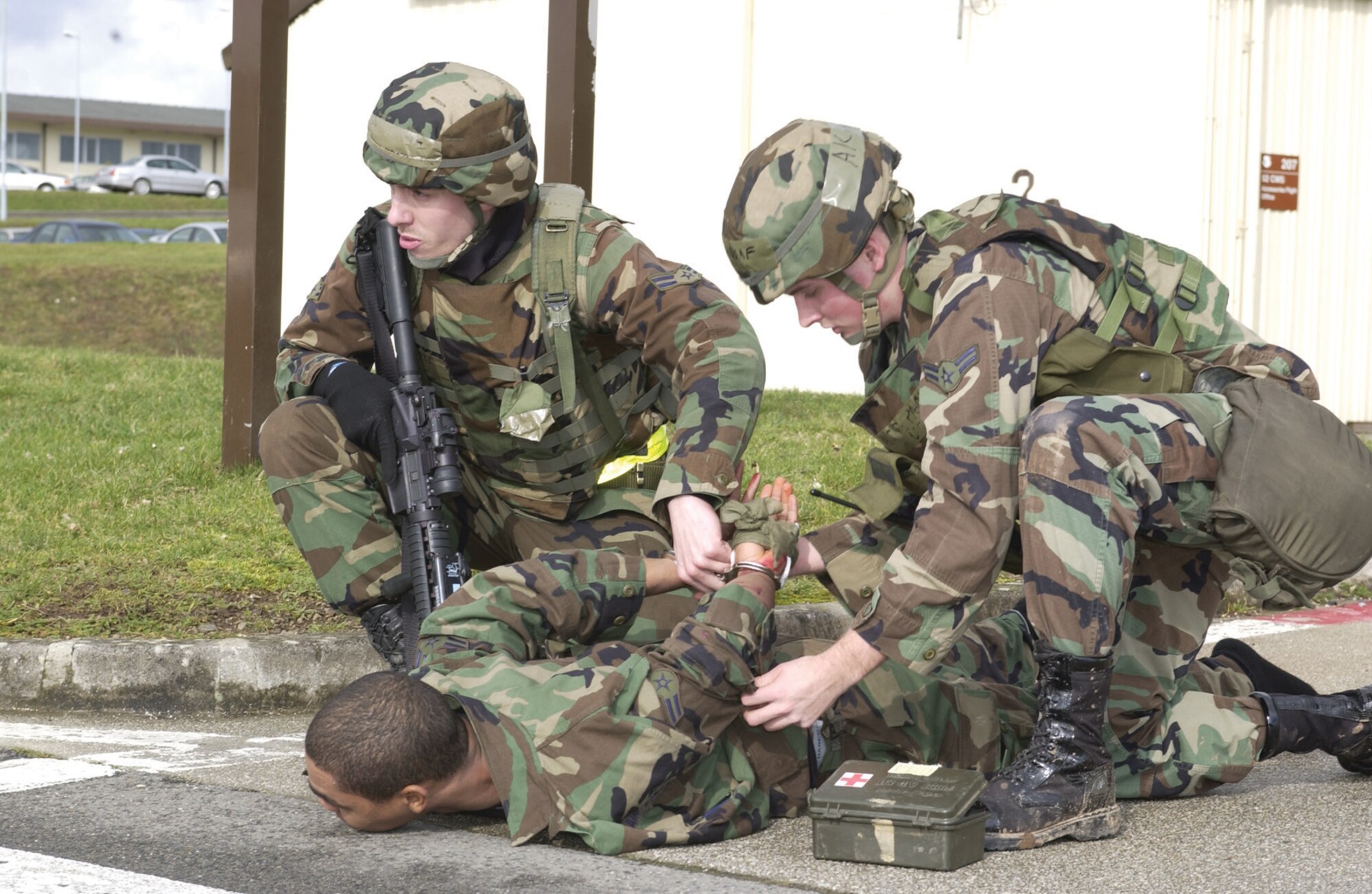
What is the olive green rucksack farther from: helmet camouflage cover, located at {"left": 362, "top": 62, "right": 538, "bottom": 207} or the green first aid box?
helmet camouflage cover, located at {"left": 362, "top": 62, "right": 538, "bottom": 207}

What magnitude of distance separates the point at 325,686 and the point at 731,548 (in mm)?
1668

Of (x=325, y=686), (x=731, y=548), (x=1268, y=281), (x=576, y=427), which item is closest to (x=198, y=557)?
(x=325, y=686)

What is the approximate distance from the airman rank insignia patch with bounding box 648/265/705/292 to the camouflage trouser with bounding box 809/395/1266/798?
67cm

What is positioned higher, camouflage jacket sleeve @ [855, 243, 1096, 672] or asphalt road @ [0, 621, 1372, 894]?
camouflage jacket sleeve @ [855, 243, 1096, 672]

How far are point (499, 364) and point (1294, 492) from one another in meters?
1.89


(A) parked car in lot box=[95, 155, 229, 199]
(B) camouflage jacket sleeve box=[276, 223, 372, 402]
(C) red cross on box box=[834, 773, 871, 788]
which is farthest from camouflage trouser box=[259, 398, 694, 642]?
(A) parked car in lot box=[95, 155, 229, 199]

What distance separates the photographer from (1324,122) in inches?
396

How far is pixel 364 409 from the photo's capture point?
12.7 ft

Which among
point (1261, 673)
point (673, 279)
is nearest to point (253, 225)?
point (673, 279)

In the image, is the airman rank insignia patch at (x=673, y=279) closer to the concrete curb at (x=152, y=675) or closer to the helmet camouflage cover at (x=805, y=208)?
the helmet camouflage cover at (x=805, y=208)

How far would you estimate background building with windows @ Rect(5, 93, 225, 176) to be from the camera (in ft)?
221

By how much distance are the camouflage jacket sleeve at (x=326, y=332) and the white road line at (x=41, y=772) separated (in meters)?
1.07

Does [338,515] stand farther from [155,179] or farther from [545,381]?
[155,179]

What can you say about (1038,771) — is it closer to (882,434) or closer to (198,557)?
(882,434)
